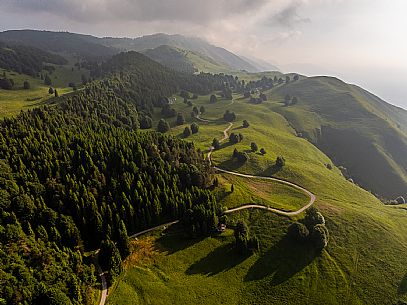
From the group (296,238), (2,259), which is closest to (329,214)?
(296,238)

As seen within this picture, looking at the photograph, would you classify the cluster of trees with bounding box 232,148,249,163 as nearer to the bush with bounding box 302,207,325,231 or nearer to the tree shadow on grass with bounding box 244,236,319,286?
the bush with bounding box 302,207,325,231

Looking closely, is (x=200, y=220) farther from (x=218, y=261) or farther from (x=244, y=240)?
(x=244, y=240)

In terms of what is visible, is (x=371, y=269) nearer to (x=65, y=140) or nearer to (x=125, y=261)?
(x=125, y=261)

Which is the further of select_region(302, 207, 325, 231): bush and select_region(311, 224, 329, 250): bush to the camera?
select_region(302, 207, 325, 231): bush

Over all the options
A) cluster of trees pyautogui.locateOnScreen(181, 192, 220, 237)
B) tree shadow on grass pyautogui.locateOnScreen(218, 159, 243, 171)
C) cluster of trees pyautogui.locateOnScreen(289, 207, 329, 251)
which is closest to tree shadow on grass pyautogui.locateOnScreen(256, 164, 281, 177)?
tree shadow on grass pyautogui.locateOnScreen(218, 159, 243, 171)

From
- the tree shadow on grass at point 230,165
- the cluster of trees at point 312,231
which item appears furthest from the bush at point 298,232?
the tree shadow on grass at point 230,165

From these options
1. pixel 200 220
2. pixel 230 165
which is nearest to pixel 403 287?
pixel 200 220
